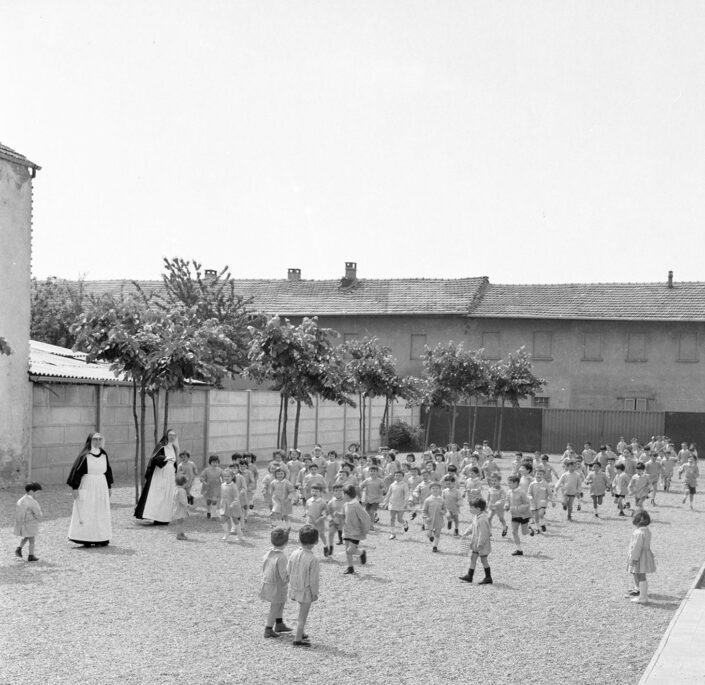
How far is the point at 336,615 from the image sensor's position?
454 inches

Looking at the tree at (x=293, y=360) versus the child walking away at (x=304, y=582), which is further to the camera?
the tree at (x=293, y=360)

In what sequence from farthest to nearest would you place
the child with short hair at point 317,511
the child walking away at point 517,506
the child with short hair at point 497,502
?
the child with short hair at point 497,502, the child walking away at point 517,506, the child with short hair at point 317,511

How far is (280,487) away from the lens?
17.3m

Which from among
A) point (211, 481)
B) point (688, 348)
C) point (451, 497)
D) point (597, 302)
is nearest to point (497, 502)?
point (451, 497)

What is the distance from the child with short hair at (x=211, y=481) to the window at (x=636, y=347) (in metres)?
33.7

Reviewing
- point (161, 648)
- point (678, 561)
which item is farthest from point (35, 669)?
point (678, 561)

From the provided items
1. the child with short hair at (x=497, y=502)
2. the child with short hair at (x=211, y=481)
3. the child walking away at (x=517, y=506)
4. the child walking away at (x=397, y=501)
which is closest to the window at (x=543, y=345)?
the child with short hair at (x=497, y=502)

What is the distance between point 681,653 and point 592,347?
1629 inches

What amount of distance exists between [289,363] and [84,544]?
1126cm

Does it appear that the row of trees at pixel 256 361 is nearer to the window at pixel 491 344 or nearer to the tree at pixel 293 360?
the tree at pixel 293 360

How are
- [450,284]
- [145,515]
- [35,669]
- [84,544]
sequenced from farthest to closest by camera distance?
[450,284]
[145,515]
[84,544]
[35,669]

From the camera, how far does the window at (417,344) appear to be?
174 feet

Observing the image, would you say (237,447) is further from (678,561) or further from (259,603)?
(259,603)

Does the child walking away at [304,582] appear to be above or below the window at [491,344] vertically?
below
